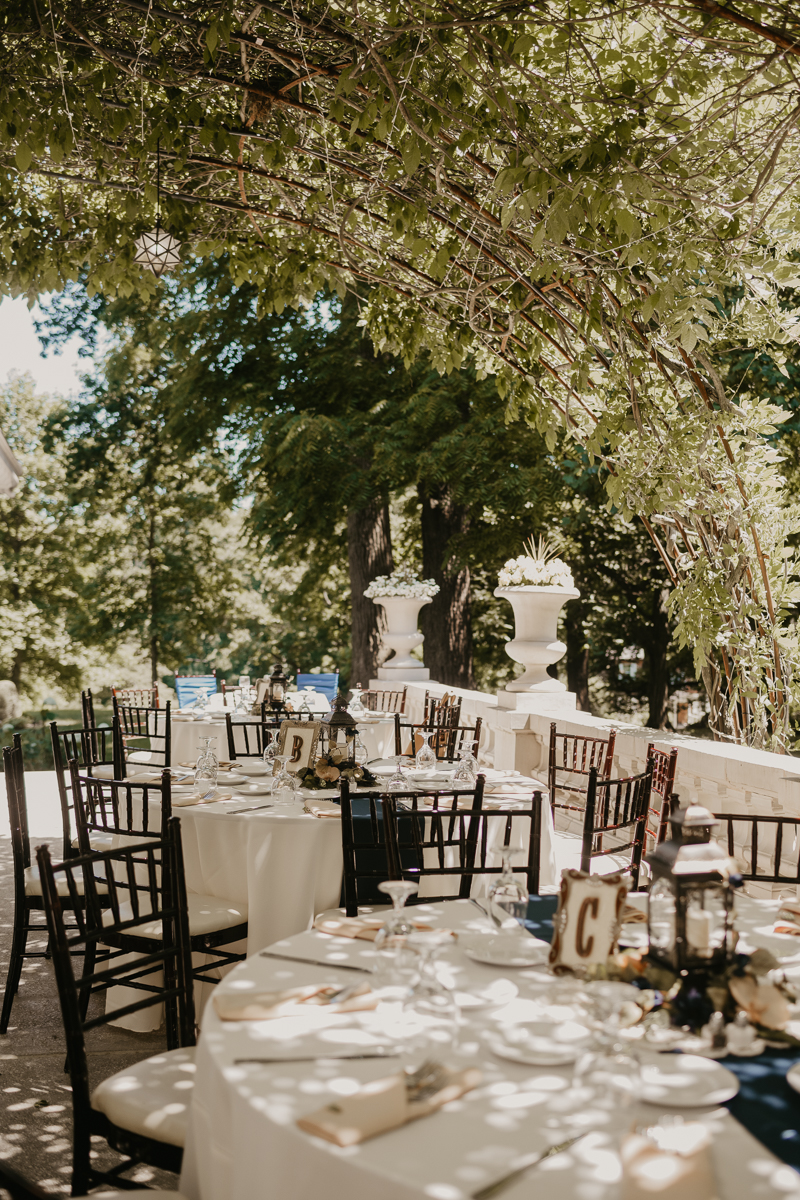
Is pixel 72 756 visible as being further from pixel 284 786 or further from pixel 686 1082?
pixel 686 1082

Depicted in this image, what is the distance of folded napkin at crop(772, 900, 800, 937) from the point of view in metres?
2.58

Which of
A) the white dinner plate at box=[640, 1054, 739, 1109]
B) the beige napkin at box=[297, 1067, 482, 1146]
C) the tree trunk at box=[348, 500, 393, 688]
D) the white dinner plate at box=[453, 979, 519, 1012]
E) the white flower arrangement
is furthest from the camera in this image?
the tree trunk at box=[348, 500, 393, 688]

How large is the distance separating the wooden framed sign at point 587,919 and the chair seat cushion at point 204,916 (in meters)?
1.92

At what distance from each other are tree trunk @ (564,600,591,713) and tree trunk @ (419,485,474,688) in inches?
143

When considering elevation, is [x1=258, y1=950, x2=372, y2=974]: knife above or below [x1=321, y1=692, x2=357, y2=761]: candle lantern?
below

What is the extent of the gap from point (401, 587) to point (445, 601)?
2.06 meters

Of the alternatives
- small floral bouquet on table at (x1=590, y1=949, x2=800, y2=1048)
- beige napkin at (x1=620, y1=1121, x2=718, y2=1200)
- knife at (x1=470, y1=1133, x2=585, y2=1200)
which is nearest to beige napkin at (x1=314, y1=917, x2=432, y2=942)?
small floral bouquet on table at (x1=590, y1=949, x2=800, y2=1048)

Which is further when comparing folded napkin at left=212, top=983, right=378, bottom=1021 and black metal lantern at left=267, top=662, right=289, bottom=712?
black metal lantern at left=267, top=662, right=289, bottom=712

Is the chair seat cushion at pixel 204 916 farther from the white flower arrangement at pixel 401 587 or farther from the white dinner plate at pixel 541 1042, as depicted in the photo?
the white flower arrangement at pixel 401 587

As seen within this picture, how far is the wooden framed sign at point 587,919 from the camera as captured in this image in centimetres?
214

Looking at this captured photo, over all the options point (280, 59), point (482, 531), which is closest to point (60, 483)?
point (482, 531)

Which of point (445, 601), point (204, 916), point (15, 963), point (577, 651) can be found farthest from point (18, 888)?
point (577, 651)

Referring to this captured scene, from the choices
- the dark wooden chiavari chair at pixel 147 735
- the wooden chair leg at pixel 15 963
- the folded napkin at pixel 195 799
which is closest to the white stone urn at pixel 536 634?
the dark wooden chiavari chair at pixel 147 735

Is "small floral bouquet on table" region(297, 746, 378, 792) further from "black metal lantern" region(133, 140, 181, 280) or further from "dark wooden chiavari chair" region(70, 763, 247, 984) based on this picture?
"black metal lantern" region(133, 140, 181, 280)
